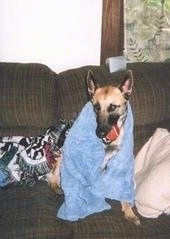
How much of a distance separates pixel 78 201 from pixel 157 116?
76 cm

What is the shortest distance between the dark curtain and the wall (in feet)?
0.13

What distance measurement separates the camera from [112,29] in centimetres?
264

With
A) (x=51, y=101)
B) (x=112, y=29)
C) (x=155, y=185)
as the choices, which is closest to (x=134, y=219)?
(x=155, y=185)

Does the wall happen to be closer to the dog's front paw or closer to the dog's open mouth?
the dog's open mouth

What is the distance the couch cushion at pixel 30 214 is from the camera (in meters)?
1.76

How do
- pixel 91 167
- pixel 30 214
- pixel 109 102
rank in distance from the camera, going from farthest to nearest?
pixel 91 167 < pixel 109 102 < pixel 30 214

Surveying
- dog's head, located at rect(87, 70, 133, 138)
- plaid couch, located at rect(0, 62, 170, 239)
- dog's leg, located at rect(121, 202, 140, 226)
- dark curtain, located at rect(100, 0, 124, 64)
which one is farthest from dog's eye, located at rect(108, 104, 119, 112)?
dark curtain, located at rect(100, 0, 124, 64)

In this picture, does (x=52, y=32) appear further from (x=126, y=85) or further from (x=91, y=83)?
(x=126, y=85)

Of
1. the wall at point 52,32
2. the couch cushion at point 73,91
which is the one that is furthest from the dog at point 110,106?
the wall at point 52,32

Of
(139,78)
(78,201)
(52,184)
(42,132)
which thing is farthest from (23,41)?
(78,201)

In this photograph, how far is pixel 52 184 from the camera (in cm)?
222

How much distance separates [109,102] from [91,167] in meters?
0.40

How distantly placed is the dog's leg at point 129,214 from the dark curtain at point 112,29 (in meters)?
1.12

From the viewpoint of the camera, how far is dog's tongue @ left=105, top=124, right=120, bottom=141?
6.83 feet
